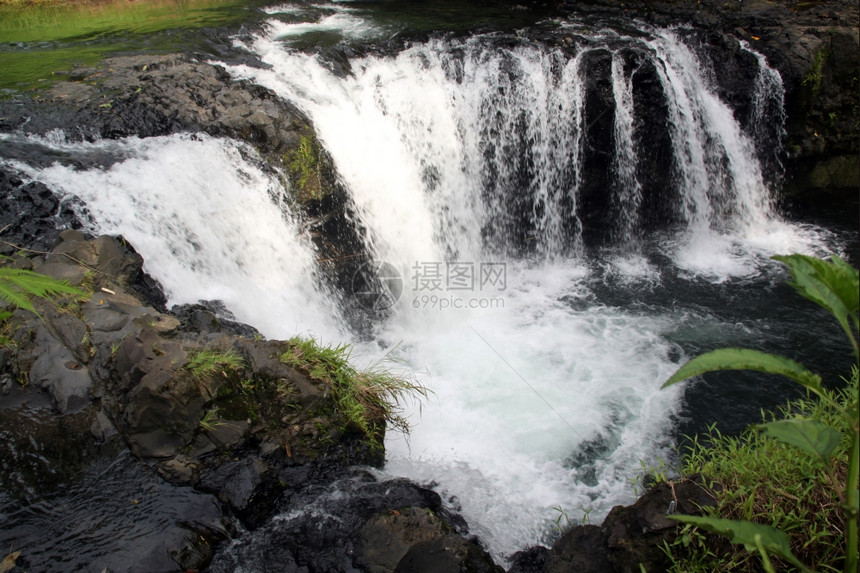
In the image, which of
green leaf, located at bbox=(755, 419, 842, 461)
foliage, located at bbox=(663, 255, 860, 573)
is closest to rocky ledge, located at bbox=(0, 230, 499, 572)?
foliage, located at bbox=(663, 255, 860, 573)

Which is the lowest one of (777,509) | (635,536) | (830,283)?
(635,536)

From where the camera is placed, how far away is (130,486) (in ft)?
10.6

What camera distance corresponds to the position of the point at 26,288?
10.9 feet

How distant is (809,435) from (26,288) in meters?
3.89

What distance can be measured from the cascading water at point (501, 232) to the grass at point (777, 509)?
1.22 m

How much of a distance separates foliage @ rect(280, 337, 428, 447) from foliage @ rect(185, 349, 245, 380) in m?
0.30

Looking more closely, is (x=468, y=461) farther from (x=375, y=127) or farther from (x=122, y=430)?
(x=375, y=127)

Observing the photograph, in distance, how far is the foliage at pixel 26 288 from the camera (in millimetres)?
3262

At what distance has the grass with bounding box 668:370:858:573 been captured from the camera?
2.49 metres

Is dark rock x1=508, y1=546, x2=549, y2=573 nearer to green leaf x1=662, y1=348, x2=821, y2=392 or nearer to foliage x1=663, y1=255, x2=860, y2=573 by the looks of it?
foliage x1=663, y1=255, x2=860, y2=573

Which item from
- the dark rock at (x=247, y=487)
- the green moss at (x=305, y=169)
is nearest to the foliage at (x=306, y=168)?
the green moss at (x=305, y=169)

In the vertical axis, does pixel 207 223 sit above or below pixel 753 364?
below

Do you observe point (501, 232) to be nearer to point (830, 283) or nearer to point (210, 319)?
point (210, 319)

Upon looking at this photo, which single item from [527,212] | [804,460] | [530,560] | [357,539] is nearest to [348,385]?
[357,539]
